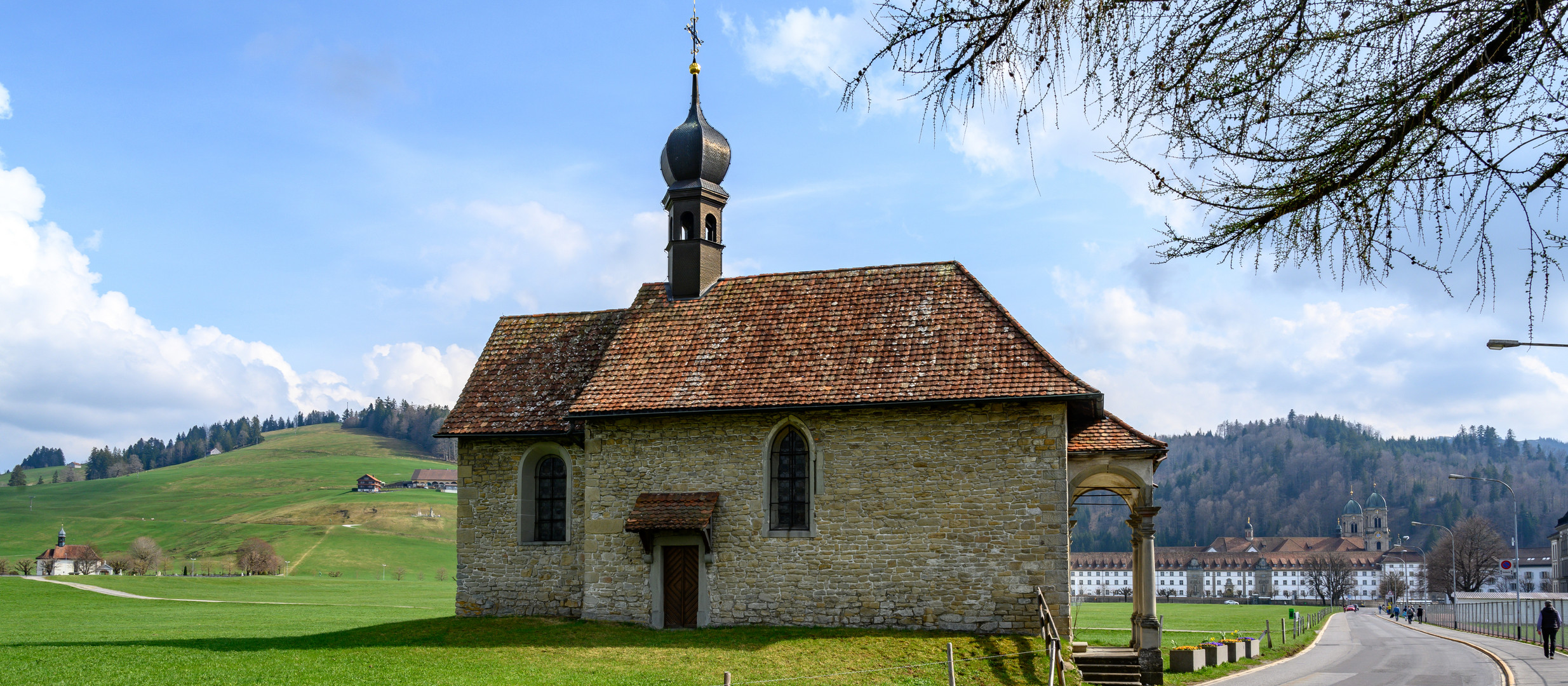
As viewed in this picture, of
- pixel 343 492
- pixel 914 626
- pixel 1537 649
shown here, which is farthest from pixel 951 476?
pixel 343 492

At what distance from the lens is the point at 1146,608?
21.4 metres

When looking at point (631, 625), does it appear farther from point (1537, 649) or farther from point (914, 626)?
point (1537, 649)

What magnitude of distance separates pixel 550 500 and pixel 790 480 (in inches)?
251

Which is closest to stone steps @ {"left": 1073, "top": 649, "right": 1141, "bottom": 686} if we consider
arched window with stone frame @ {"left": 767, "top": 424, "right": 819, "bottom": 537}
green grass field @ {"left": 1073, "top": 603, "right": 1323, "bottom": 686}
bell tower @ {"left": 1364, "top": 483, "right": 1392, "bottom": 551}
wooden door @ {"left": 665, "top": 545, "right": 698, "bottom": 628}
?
green grass field @ {"left": 1073, "top": 603, "right": 1323, "bottom": 686}

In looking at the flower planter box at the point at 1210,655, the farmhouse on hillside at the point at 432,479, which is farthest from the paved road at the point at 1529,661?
the farmhouse on hillside at the point at 432,479

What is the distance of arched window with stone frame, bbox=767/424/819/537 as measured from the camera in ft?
71.5

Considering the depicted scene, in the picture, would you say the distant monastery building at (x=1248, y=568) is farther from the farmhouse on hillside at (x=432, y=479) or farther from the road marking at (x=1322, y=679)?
the road marking at (x=1322, y=679)

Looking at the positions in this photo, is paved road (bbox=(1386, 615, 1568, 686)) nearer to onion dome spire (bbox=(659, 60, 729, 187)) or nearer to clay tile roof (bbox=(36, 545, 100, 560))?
onion dome spire (bbox=(659, 60, 729, 187))

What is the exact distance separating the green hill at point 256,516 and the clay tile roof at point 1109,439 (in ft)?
298

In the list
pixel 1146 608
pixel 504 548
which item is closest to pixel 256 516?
pixel 504 548

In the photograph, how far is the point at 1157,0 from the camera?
4.58 meters

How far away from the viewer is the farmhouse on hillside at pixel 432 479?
166500 mm

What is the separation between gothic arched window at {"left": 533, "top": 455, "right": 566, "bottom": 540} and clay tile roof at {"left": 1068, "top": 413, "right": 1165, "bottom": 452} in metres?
11.5

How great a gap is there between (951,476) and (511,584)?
10.6 m
